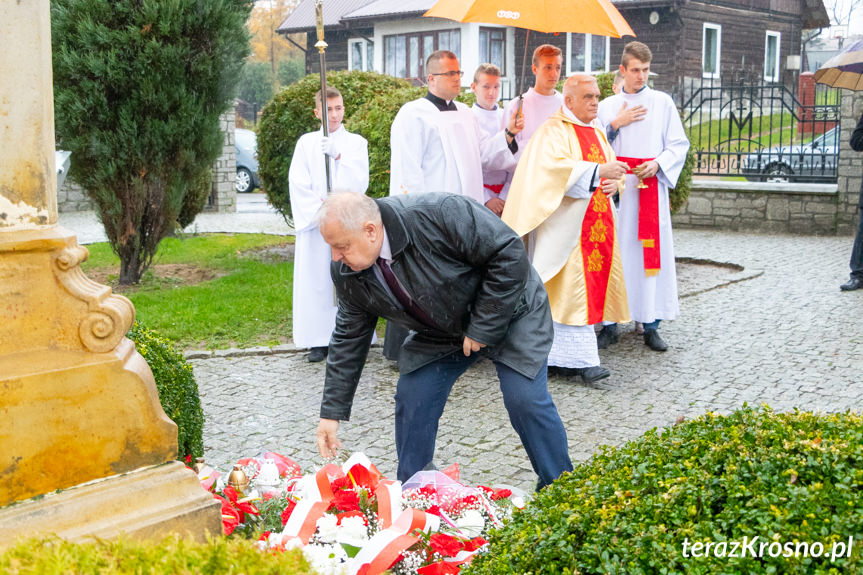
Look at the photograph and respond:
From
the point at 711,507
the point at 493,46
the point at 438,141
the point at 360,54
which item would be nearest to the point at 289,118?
the point at 438,141

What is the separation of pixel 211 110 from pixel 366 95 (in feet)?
6.19

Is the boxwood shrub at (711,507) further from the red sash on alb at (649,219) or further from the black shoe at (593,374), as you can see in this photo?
the red sash on alb at (649,219)

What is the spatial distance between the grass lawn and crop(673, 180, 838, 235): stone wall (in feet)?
21.7

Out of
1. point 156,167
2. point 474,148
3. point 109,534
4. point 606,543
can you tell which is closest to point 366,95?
point 156,167

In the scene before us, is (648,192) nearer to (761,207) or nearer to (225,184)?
(761,207)

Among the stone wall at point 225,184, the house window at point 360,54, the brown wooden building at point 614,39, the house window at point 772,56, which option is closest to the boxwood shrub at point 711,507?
the stone wall at point 225,184

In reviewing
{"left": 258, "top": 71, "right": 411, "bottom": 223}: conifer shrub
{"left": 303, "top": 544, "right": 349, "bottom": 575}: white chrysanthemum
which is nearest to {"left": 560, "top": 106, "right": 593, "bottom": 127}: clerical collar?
{"left": 303, "top": 544, "right": 349, "bottom": 575}: white chrysanthemum

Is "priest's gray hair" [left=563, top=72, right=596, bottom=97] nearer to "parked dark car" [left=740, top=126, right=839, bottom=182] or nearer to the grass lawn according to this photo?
the grass lawn

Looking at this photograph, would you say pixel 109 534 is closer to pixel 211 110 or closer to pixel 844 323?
pixel 844 323

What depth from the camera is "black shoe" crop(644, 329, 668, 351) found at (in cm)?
745

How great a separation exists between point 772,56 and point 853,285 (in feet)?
96.4

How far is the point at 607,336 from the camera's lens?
7.71 m

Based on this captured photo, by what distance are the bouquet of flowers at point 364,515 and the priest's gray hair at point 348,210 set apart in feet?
3.26

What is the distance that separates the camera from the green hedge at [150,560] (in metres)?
1.85
